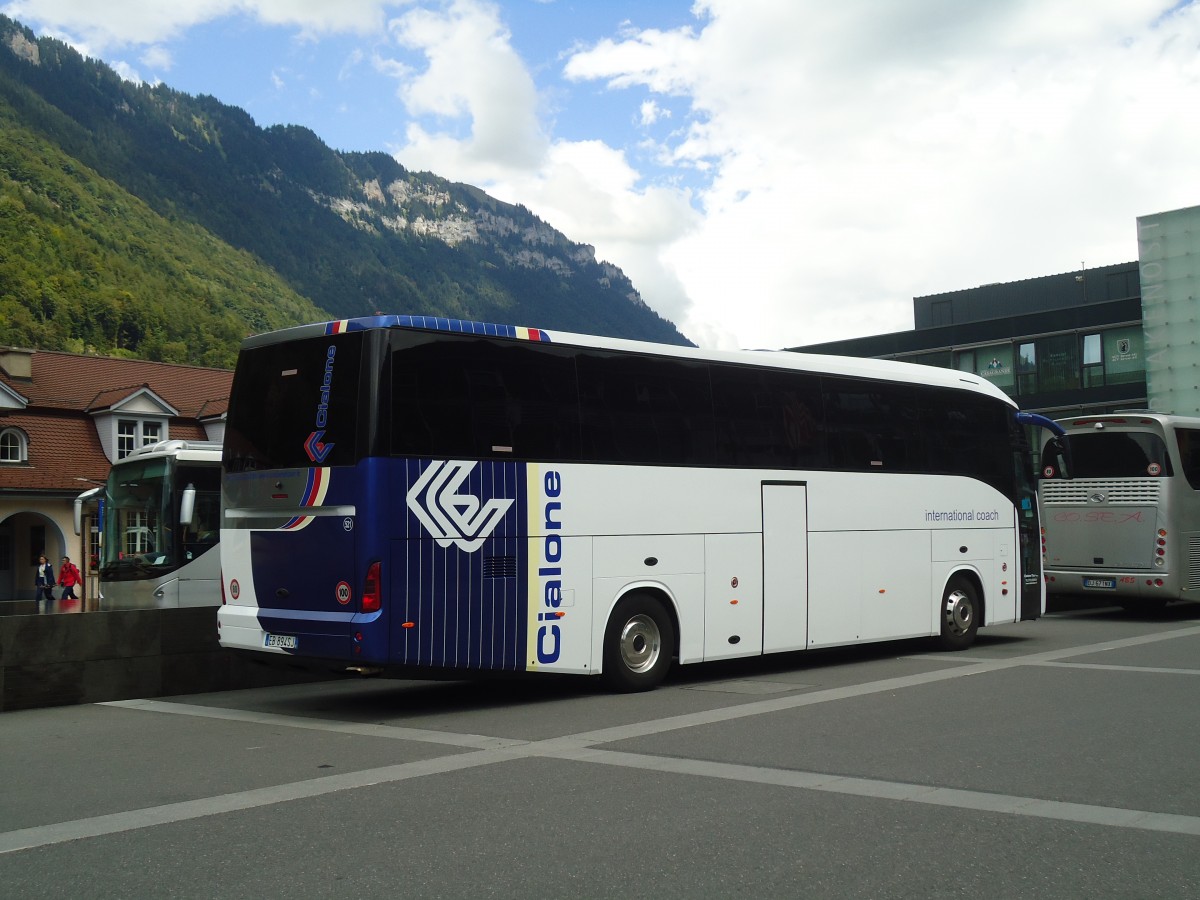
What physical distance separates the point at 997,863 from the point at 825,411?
9363mm

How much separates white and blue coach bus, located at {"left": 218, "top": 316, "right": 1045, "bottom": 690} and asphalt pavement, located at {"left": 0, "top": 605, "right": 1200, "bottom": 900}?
0.75m

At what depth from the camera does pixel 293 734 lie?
1043cm

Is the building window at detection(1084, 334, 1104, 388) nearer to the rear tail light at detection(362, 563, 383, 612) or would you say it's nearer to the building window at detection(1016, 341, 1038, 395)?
the building window at detection(1016, 341, 1038, 395)

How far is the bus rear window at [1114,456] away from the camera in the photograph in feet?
70.7

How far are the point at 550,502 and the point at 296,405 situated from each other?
247cm

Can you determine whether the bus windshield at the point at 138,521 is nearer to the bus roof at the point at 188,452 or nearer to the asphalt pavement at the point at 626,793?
the bus roof at the point at 188,452

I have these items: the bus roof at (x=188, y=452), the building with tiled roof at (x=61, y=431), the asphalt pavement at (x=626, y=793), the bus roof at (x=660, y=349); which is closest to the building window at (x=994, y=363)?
the building with tiled roof at (x=61, y=431)

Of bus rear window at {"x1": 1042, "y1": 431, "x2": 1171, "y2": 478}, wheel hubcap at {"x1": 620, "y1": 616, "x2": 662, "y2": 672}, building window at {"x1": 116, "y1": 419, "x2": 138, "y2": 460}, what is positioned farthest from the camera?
building window at {"x1": 116, "y1": 419, "x2": 138, "y2": 460}

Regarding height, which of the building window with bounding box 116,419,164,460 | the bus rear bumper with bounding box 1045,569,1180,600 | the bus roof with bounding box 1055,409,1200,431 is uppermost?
the building window with bounding box 116,419,164,460

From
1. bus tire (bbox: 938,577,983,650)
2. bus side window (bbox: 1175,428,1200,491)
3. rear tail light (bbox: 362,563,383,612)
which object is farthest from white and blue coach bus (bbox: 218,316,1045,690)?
bus side window (bbox: 1175,428,1200,491)

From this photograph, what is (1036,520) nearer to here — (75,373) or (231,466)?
(231,466)

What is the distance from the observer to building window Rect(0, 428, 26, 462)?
42625 millimetres

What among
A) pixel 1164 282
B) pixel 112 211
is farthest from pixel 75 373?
pixel 112 211

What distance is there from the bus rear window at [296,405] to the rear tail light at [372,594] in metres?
0.96
